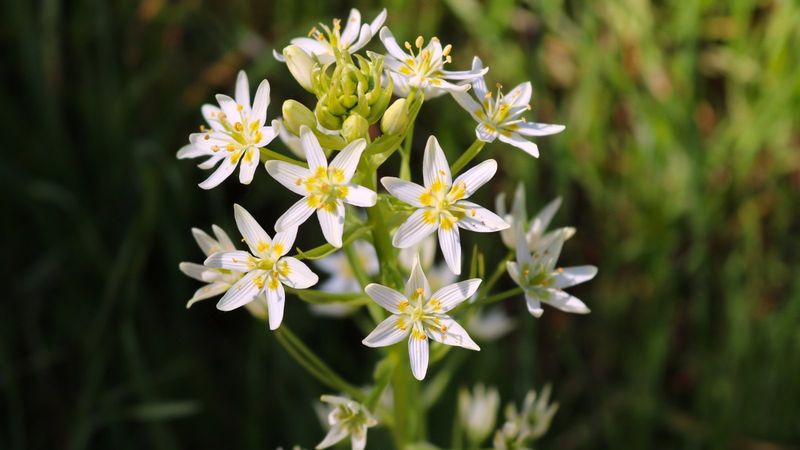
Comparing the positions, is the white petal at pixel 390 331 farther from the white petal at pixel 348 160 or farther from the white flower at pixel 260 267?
the white petal at pixel 348 160

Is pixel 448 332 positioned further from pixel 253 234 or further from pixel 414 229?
pixel 253 234

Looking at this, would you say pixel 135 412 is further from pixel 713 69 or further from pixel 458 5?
pixel 713 69

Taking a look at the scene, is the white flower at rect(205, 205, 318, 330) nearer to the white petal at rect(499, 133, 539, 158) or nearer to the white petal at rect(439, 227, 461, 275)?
the white petal at rect(439, 227, 461, 275)

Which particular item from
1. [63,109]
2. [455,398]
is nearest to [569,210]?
[455,398]

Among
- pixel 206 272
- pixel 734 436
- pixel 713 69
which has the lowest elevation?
pixel 734 436

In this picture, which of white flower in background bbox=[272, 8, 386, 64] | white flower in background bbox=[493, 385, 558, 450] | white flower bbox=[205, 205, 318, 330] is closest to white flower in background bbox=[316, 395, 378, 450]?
white flower bbox=[205, 205, 318, 330]

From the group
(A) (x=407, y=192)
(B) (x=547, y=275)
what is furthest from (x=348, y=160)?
(B) (x=547, y=275)

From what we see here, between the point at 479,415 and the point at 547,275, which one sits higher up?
the point at 547,275
